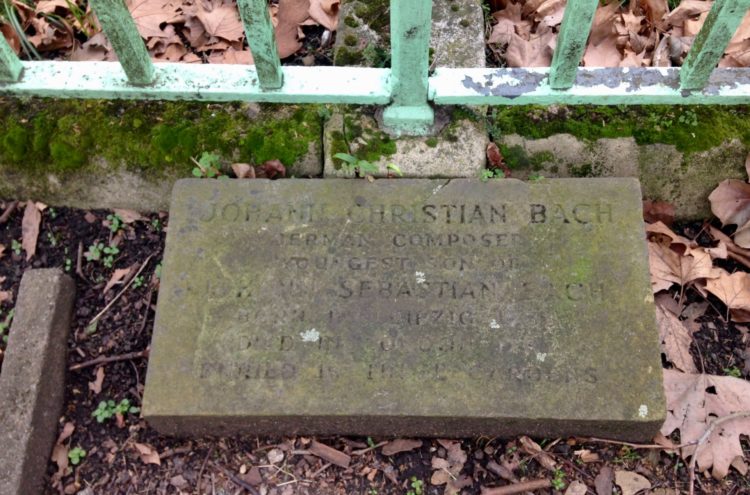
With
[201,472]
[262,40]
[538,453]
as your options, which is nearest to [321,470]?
[201,472]

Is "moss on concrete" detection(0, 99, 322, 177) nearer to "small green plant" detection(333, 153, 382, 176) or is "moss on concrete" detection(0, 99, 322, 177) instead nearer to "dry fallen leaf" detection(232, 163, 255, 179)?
"dry fallen leaf" detection(232, 163, 255, 179)

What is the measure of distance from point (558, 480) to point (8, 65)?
2.07 metres

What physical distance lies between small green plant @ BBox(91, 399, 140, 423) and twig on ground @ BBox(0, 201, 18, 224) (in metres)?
0.80

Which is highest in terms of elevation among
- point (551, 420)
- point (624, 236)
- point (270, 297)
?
point (624, 236)

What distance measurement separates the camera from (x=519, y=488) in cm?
186

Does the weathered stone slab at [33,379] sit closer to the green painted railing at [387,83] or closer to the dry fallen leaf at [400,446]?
the green painted railing at [387,83]

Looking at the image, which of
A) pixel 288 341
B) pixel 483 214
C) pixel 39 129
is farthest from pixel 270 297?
pixel 39 129

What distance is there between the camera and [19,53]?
2.57 meters

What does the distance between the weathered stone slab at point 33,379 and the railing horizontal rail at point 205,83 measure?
0.60 m

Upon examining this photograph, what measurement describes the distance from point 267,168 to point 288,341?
0.65m

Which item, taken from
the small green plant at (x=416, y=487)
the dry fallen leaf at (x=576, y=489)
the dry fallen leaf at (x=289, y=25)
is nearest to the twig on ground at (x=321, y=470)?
the small green plant at (x=416, y=487)

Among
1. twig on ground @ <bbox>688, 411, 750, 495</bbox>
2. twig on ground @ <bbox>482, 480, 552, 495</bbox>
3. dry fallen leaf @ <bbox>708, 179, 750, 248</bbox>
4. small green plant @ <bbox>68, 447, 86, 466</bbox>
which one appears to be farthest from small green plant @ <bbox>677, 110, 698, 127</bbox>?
small green plant @ <bbox>68, 447, 86, 466</bbox>

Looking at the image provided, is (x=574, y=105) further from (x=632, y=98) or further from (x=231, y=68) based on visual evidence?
(x=231, y=68)

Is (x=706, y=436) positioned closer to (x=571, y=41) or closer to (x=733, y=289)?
(x=733, y=289)
